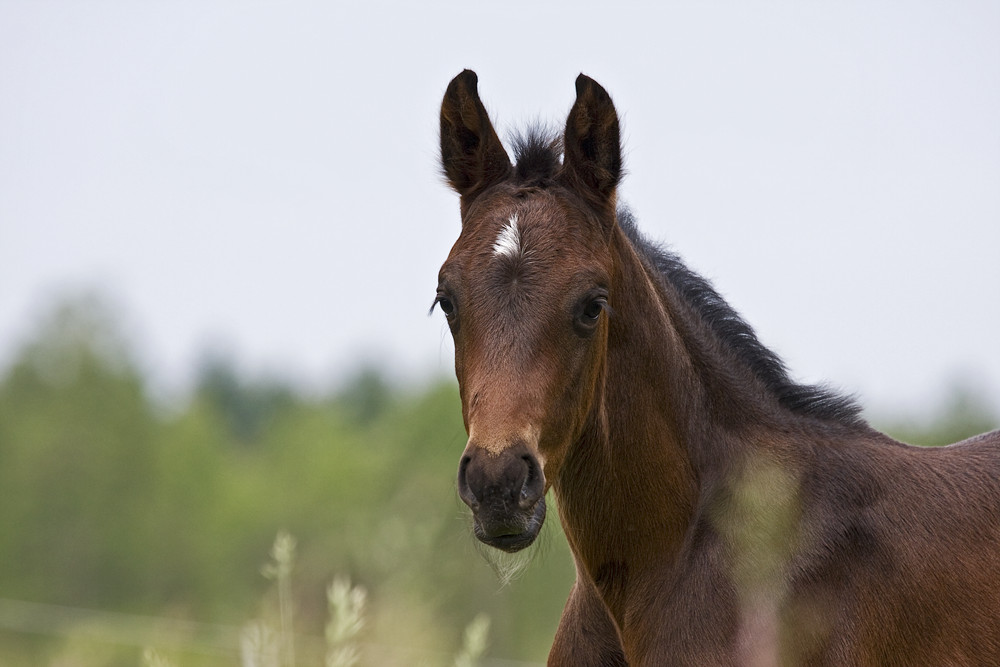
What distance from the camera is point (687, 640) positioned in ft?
12.9

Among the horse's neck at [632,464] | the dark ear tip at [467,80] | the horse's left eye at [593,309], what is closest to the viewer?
the horse's left eye at [593,309]

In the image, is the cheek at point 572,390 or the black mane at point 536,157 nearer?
the cheek at point 572,390

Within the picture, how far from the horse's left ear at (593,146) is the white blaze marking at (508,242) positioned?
1.53 feet

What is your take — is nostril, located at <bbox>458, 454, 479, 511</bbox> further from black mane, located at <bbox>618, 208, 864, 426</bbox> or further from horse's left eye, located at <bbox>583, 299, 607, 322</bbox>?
black mane, located at <bbox>618, 208, 864, 426</bbox>

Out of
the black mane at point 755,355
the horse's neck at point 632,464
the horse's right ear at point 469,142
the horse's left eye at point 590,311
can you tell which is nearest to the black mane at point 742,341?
the black mane at point 755,355

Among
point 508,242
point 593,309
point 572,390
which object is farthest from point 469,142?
point 572,390

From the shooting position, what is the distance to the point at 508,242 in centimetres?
395

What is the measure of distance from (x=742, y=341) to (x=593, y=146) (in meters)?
1.13

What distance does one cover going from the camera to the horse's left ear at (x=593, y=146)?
4242 mm

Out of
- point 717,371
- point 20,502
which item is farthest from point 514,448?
point 20,502

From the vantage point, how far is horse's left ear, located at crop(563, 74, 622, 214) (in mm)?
4242

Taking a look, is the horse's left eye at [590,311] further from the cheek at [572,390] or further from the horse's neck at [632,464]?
the horse's neck at [632,464]

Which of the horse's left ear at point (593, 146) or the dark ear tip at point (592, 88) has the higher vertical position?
the dark ear tip at point (592, 88)

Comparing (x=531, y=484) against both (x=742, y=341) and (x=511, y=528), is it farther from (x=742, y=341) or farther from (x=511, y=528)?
(x=742, y=341)
